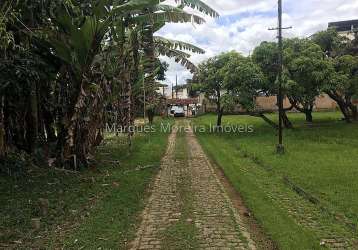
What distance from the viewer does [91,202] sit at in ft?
28.2

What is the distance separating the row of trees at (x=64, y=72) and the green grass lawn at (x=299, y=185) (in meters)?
4.17

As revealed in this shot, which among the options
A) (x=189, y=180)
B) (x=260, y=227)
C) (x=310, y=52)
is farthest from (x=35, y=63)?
(x=310, y=52)

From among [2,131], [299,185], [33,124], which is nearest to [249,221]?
[299,185]

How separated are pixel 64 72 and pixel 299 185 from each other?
6.66 metres

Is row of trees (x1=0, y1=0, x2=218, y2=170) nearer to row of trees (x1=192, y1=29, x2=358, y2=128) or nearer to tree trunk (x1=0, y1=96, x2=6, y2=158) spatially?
tree trunk (x1=0, y1=96, x2=6, y2=158)

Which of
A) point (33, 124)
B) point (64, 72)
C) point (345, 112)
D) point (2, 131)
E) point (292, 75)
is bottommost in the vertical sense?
point (2, 131)

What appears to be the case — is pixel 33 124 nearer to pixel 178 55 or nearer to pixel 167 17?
pixel 167 17

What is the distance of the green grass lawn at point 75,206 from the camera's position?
629 centimetres

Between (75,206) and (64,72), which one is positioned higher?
(64,72)

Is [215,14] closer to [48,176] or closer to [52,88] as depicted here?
[52,88]

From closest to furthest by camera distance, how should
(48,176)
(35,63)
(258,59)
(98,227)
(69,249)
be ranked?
(69,249), (98,227), (35,63), (48,176), (258,59)

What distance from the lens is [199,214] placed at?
25.5 ft

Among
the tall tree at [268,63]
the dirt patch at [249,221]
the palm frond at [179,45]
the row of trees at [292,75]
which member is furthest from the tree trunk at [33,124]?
the tall tree at [268,63]

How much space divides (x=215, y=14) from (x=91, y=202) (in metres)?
7.11
